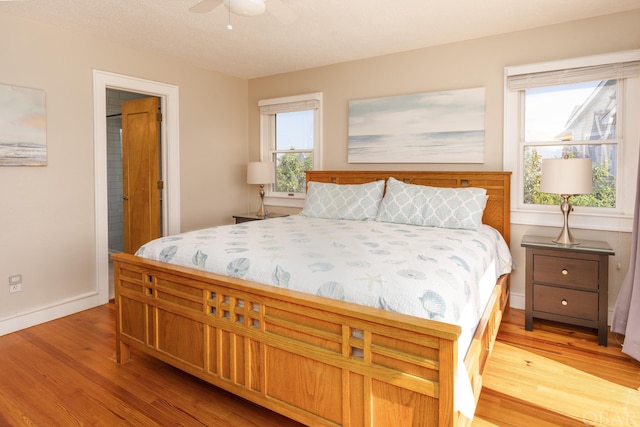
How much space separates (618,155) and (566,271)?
1.03 meters

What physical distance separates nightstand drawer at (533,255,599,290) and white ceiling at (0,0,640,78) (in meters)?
1.86

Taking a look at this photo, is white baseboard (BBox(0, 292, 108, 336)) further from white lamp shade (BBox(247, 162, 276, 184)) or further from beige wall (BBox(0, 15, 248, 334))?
white lamp shade (BBox(247, 162, 276, 184))

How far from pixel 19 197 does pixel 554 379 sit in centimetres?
399

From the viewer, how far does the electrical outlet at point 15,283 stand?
3.12 m

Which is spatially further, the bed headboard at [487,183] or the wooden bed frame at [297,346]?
the bed headboard at [487,183]

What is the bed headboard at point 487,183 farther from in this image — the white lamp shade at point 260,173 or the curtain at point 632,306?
the white lamp shade at point 260,173

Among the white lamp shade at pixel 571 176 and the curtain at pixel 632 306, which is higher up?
the white lamp shade at pixel 571 176

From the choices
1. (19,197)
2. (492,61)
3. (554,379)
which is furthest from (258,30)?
(554,379)

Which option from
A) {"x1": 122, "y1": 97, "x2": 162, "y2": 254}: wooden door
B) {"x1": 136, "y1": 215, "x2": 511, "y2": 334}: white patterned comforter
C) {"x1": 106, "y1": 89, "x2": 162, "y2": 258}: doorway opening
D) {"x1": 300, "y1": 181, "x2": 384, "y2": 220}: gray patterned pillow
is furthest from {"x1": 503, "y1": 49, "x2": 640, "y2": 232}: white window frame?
{"x1": 106, "y1": 89, "x2": 162, "y2": 258}: doorway opening

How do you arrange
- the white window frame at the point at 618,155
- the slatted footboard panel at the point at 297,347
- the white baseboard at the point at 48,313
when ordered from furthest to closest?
the white baseboard at the point at 48,313 < the white window frame at the point at 618,155 < the slatted footboard panel at the point at 297,347

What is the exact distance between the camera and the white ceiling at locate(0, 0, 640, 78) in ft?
9.43

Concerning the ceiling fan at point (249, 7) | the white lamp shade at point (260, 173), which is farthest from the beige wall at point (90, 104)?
the ceiling fan at point (249, 7)

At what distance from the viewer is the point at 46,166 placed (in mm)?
3260

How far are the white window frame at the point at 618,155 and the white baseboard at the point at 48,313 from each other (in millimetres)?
3895
